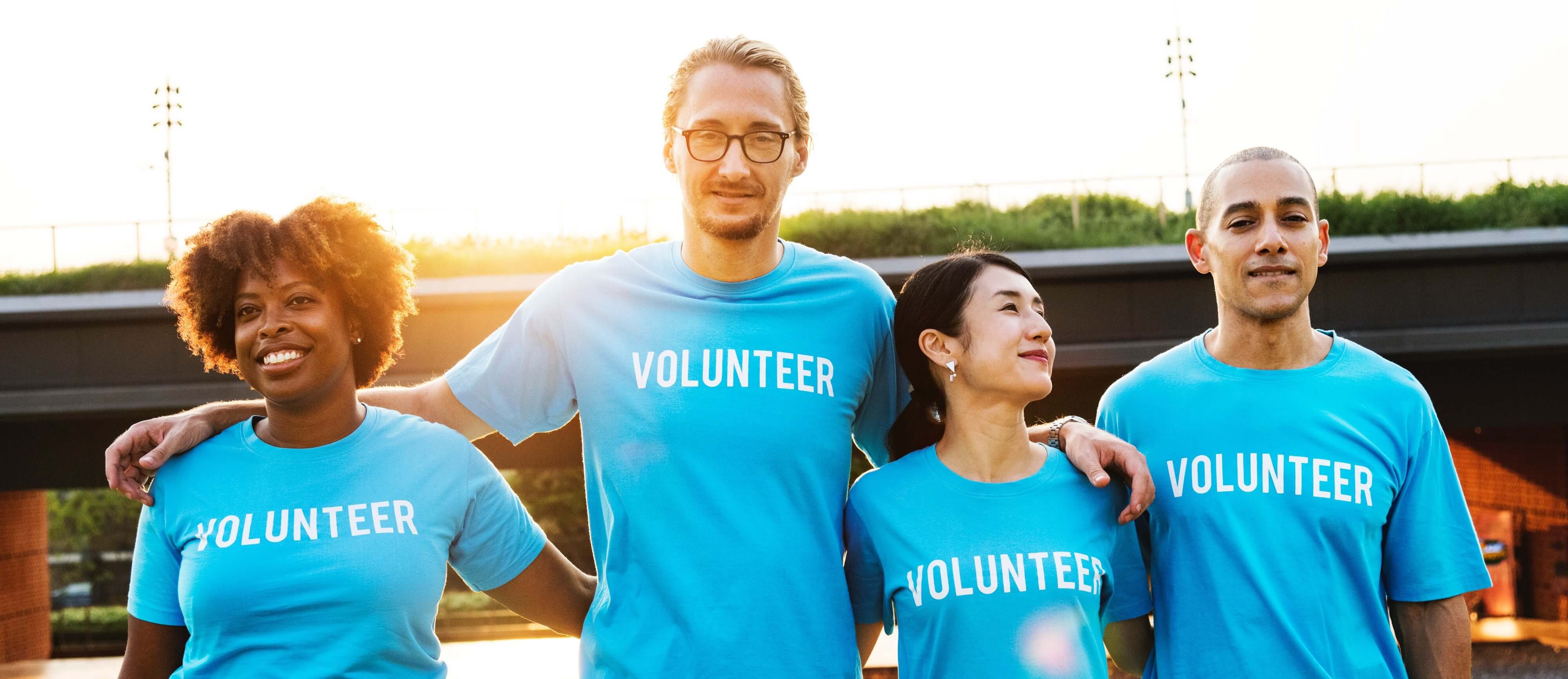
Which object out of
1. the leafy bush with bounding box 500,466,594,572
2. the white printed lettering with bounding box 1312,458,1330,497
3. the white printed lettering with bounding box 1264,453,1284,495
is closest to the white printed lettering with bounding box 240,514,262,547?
the white printed lettering with bounding box 1264,453,1284,495

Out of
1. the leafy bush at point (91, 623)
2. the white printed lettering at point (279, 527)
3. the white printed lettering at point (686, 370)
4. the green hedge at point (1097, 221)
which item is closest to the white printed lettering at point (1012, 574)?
the white printed lettering at point (686, 370)

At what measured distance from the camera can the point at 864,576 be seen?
2.70m

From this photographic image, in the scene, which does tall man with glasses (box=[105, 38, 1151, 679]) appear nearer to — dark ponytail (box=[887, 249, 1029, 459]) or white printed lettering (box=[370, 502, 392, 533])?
dark ponytail (box=[887, 249, 1029, 459])

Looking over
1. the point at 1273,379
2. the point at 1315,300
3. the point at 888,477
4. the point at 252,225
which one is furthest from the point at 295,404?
the point at 1315,300

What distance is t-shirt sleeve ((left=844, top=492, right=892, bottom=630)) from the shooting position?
2693 mm

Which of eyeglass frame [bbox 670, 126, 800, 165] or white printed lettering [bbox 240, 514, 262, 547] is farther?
eyeglass frame [bbox 670, 126, 800, 165]

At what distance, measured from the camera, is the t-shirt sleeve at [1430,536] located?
8.64 feet

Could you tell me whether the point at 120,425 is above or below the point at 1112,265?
below

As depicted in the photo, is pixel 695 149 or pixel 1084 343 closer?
pixel 695 149

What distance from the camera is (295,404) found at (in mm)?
2455

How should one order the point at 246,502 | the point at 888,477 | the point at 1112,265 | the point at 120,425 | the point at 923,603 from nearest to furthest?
1. the point at 246,502
2. the point at 923,603
3. the point at 888,477
4. the point at 1112,265
5. the point at 120,425

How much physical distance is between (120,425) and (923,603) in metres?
15.9

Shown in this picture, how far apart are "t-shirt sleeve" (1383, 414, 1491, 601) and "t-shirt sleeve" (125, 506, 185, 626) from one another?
301 centimetres

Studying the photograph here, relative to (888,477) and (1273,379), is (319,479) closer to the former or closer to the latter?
(888,477)
